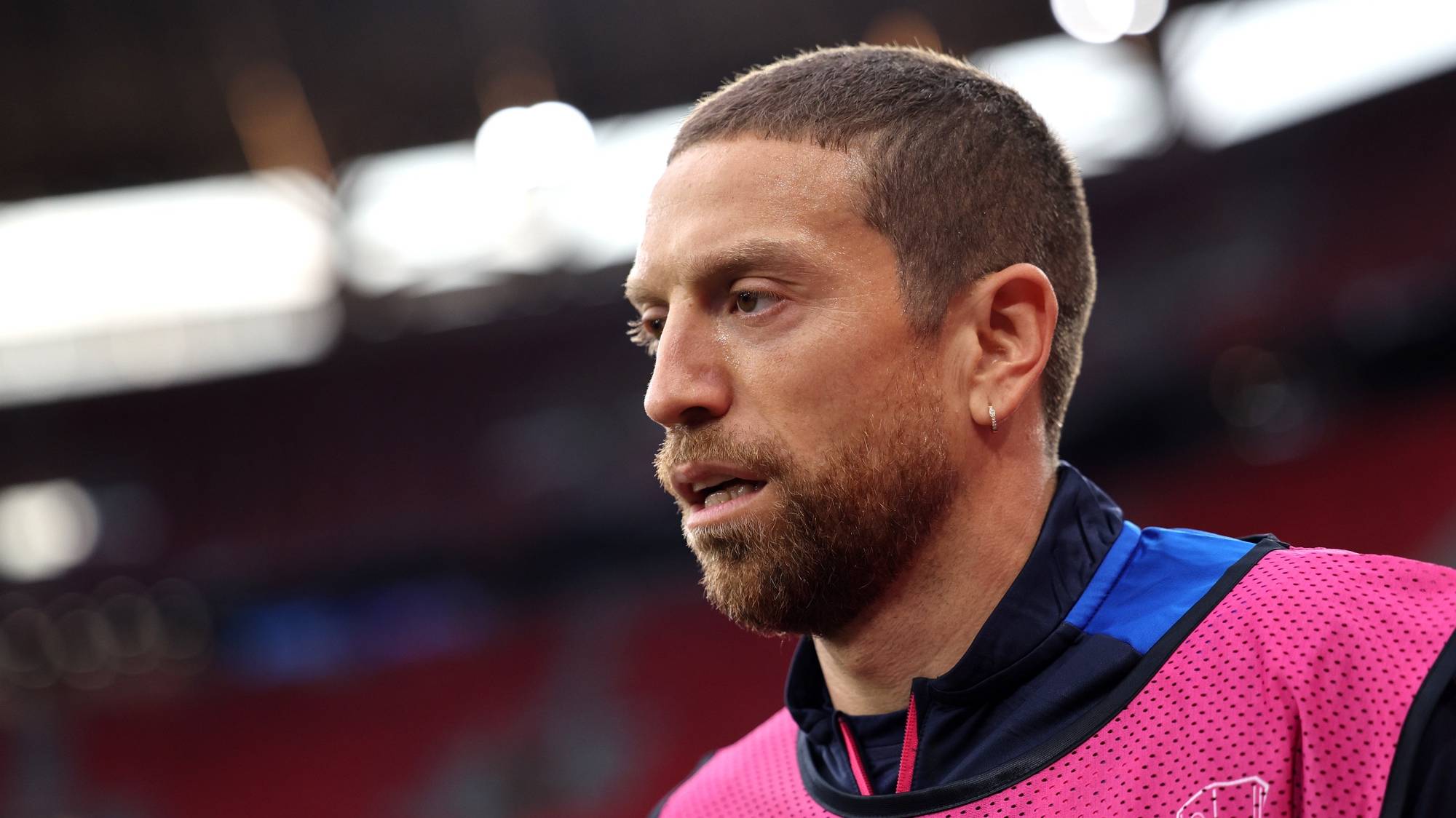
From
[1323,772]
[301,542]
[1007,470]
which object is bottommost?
[1323,772]

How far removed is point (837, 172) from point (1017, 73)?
8.75m

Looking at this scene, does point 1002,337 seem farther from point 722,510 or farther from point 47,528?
point 47,528

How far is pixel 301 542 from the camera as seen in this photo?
11.3 metres

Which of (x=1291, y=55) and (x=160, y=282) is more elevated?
(x=160, y=282)

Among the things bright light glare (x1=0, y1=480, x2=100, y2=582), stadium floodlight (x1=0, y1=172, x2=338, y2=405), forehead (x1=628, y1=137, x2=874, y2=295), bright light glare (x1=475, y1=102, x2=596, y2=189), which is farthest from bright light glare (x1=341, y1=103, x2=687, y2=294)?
forehead (x1=628, y1=137, x2=874, y2=295)

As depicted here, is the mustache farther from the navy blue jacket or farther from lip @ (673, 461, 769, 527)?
the navy blue jacket

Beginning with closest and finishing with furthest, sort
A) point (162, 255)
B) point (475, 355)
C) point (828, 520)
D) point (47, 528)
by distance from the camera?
point (828, 520)
point (162, 255)
point (47, 528)
point (475, 355)

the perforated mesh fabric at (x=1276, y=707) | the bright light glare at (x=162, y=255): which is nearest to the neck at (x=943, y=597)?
the perforated mesh fabric at (x=1276, y=707)

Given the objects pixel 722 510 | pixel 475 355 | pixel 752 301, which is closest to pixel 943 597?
pixel 722 510

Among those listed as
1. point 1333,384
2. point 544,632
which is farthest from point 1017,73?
point 544,632

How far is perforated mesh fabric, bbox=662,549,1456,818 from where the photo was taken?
980 millimetres

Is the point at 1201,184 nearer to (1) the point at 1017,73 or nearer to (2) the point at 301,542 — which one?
(1) the point at 1017,73

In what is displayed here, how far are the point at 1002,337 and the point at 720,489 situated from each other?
33cm

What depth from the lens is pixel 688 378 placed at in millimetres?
1193
